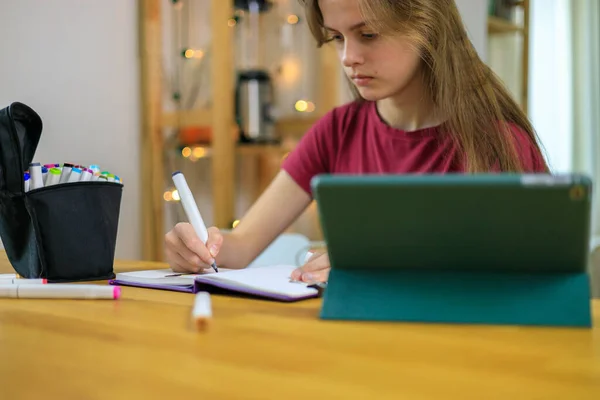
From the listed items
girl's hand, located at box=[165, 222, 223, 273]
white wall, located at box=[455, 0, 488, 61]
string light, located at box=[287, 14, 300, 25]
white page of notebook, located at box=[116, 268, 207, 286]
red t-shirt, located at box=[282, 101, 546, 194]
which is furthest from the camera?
white wall, located at box=[455, 0, 488, 61]

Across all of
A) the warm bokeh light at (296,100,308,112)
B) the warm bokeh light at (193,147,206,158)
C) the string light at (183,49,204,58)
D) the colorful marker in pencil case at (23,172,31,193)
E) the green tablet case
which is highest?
the string light at (183,49,204,58)

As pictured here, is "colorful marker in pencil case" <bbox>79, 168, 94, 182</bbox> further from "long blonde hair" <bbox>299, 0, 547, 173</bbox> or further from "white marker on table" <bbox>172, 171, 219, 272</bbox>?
"long blonde hair" <bbox>299, 0, 547, 173</bbox>

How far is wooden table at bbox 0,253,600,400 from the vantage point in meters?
0.47

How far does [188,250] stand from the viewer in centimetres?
105

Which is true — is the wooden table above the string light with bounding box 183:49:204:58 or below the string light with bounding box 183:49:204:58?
below

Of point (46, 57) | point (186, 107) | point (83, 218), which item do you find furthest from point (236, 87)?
point (83, 218)

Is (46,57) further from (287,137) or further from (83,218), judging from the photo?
(83,218)

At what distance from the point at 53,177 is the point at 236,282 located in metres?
0.34

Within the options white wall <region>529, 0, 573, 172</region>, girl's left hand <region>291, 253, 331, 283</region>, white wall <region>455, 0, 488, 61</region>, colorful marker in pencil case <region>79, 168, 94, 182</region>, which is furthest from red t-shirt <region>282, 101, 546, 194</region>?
white wall <region>529, 0, 573, 172</region>

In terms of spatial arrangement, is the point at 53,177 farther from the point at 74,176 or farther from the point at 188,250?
the point at 188,250

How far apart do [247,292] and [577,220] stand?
0.40m

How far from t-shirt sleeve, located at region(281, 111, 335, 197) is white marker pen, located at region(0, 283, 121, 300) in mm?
758

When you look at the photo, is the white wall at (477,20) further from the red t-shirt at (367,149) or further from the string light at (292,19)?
the red t-shirt at (367,149)

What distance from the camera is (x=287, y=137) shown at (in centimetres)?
302
